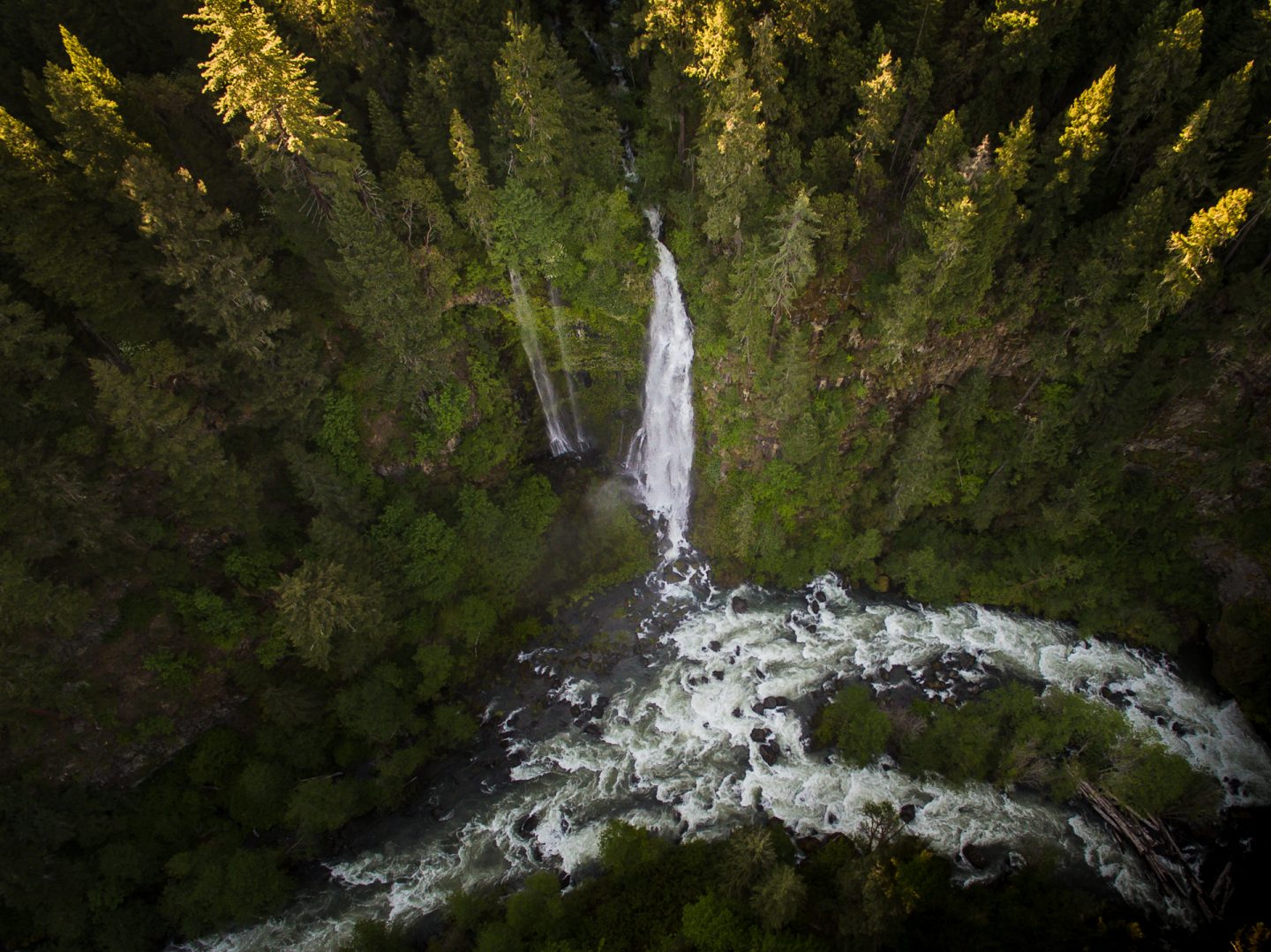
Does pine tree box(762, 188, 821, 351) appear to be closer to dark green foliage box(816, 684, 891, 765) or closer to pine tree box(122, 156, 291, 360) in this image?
dark green foliage box(816, 684, 891, 765)

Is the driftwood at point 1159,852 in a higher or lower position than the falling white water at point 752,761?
lower

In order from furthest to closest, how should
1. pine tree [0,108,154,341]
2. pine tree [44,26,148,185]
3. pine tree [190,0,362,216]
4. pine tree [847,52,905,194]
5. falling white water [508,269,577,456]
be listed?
falling white water [508,269,577,456] < pine tree [847,52,905,194] < pine tree [0,108,154,341] < pine tree [44,26,148,185] < pine tree [190,0,362,216]

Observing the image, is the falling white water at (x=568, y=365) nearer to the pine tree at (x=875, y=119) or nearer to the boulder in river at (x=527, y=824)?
the pine tree at (x=875, y=119)

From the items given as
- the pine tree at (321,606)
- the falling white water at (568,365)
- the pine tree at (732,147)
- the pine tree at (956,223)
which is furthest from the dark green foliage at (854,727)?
the pine tree at (732,147)

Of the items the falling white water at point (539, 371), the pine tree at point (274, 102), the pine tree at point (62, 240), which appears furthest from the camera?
the falling white water at point (539, 371)

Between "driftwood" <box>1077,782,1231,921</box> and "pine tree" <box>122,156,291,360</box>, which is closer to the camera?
"pine tree" <box>122,156,291,360</box>

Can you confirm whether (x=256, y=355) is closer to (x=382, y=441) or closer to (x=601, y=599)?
(x=382, y=441)

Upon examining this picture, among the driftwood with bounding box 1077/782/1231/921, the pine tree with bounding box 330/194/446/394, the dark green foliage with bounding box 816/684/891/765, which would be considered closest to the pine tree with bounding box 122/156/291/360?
the pine tree with bounding box 330/194/446/394

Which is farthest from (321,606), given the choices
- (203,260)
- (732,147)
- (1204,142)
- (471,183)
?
(1204,142)
